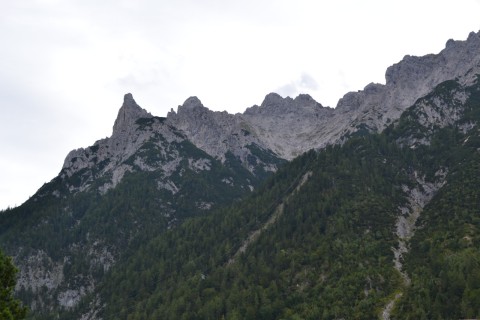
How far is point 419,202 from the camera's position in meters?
190

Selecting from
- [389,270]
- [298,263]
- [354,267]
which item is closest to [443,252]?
[389,270]

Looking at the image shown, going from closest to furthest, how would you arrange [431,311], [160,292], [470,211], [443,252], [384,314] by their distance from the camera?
1. [431,311]
2. [384,314]
3. [443,252]
4. [470,211]
5. [160,292]

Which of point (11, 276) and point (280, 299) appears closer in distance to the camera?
point (11, 276)

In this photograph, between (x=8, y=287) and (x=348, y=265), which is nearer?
(x=8, y=287)

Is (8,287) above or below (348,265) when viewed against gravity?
above

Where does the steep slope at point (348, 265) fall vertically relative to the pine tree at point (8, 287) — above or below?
below

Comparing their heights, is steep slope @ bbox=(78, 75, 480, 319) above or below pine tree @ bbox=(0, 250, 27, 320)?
below

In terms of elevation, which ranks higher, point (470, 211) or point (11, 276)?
point (11, 276)

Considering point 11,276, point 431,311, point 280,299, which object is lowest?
point 431,311

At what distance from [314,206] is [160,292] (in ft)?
227

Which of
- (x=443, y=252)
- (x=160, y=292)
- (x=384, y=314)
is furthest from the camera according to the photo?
(x=160, y=292)

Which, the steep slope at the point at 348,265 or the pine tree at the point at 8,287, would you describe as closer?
the pine tree at the point at 8,287

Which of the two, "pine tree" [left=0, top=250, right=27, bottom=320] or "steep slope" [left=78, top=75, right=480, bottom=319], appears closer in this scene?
"pine tree" [left=0, top=250, right=27, bottom=320]

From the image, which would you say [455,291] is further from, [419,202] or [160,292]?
[160,292]
